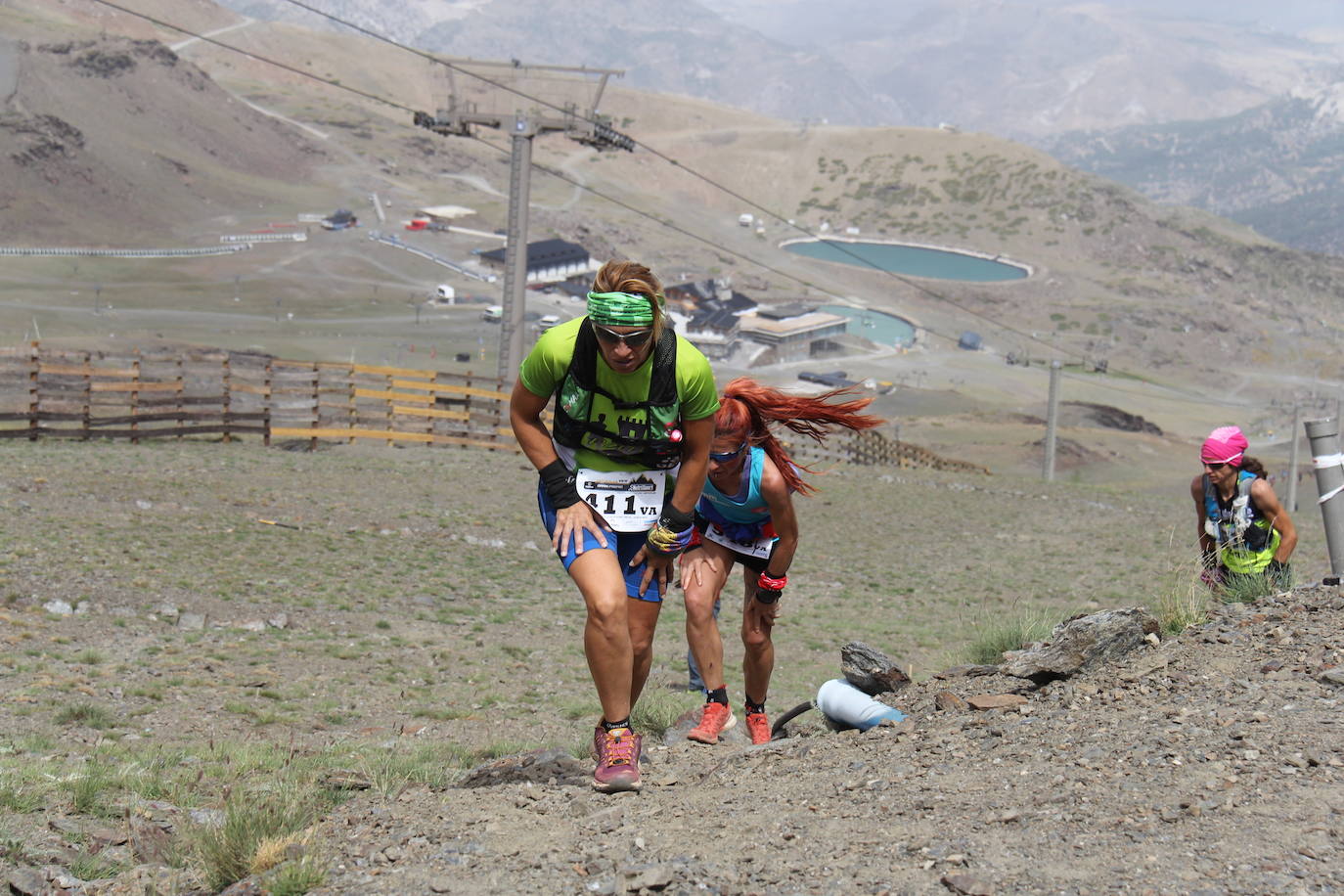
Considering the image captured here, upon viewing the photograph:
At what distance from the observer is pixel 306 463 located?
1880cm

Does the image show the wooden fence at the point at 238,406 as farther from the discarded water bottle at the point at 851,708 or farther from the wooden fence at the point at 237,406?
the discarded water bottle at the point at 851,708

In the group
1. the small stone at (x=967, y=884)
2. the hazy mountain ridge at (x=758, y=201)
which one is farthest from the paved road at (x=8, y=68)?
the small stone at (x=967, y=884)

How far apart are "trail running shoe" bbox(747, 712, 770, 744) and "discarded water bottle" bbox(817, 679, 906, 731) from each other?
1.08 feet

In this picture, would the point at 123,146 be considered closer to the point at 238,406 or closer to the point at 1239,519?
the point at 238,406

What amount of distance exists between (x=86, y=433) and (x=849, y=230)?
146634 millimetres

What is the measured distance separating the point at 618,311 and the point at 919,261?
148m

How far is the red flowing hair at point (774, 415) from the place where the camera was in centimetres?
567

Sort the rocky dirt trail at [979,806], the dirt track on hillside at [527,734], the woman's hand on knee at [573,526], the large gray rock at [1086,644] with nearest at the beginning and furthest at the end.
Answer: the rocky dirt trail at [979,806], the dirt track on hillside at [527,734], the woman's hand on knee at [573,526], the large gray rock at [1086,644]

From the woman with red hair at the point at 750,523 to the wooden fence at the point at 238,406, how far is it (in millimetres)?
12184

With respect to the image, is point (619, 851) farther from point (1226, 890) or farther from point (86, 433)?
point (86, 433)

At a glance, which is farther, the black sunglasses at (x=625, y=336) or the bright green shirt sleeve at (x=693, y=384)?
the bright green shirt sleeve at (x=693, y=384)

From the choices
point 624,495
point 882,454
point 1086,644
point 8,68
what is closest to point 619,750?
point 624,495

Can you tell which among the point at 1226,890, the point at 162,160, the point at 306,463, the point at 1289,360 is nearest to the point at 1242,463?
the point at 1226,890

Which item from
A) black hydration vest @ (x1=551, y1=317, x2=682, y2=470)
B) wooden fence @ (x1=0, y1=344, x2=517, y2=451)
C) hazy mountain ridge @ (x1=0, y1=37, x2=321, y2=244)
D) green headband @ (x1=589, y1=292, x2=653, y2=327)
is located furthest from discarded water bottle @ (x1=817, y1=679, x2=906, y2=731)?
hazy mountain ridge @ (x1=0, y1=37, x2=321, y2=244)
